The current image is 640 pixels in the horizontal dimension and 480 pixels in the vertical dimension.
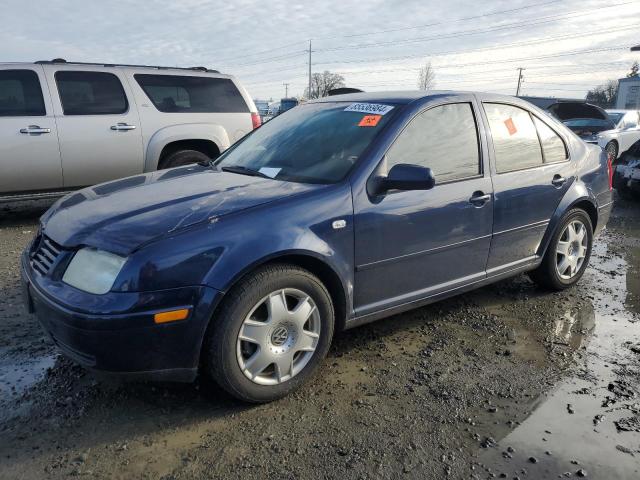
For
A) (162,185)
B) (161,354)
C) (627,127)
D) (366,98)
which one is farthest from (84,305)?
(627,127)

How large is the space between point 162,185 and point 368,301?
1466 mm

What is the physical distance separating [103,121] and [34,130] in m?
0.80

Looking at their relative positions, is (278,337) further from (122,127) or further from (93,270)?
(122,127)

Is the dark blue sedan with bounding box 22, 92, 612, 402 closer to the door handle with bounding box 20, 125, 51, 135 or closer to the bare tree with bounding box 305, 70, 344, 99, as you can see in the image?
the door handle with bounding box 20, 125, 51, 135

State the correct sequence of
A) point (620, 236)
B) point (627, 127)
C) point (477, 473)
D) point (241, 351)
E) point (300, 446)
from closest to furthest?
point (477, 473) < point (300, 446) < point (241, 351) < point (620, 236) < point (627, 127)

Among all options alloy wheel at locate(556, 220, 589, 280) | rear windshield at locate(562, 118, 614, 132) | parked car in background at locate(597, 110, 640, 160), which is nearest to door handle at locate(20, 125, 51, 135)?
alloy wheel at locate(556, 220, 589, 280)

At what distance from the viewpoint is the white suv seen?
20.2ft

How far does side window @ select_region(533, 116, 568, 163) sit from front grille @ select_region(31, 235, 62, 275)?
3504mm

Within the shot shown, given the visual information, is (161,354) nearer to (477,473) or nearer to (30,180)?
(477,473)

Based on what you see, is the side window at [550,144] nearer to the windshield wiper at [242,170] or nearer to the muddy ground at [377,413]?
the muddy ground at [377,413]

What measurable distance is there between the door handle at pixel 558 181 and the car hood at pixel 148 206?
2.18 m

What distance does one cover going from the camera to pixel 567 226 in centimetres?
433

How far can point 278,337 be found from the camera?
2.77m

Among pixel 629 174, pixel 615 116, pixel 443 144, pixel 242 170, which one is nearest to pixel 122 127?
pixel 242 170
